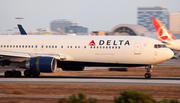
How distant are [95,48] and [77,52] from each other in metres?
1.76

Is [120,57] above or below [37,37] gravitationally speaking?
below

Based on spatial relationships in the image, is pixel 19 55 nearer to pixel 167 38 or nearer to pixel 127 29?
pixel 167 38

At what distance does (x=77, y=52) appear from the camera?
94.0 feet

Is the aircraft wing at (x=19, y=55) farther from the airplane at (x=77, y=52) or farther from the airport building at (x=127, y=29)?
the airport building at (x=127, y=29)

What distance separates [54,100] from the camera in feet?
52.2

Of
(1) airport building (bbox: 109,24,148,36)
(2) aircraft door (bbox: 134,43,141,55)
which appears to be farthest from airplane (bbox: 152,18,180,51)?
(1) airport building (bbox: 109,24,148,36)

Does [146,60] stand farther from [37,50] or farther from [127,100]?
[127,100]

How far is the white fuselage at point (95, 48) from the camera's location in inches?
1092

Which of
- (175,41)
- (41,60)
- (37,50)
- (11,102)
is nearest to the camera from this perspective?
(11,102)

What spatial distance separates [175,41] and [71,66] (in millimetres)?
24563

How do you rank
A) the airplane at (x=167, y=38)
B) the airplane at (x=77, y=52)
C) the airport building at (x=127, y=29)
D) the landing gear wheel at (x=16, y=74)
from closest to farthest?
the airplane at (x=77, y=52)
the landing gear wheel at (x=16, y=74)
the airplane at (x=167, y=38)
the airport building at (x=127, y=29)

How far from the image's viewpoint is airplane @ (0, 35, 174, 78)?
27.5 meters

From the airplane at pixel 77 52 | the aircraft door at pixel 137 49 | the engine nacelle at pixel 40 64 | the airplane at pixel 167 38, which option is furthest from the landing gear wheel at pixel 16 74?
the airplane at pixel 167 38

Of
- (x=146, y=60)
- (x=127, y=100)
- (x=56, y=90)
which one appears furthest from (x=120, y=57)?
(x=127, y=100)
